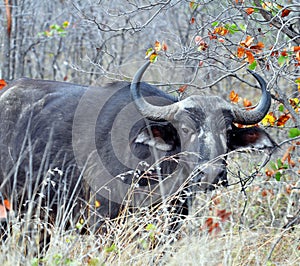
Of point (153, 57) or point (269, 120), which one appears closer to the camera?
point (153, 57)

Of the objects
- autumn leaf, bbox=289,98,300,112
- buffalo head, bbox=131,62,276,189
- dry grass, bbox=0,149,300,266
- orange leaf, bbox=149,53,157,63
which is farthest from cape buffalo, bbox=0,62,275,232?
dry grass, bbox=0,149,300,266

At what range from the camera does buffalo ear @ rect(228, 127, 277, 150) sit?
16.0ft

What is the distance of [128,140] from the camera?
4.85m

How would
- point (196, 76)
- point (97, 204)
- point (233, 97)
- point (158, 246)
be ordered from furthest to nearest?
point (196, 76) → point (233, 97) → point (97, 204) → point (158, 246)

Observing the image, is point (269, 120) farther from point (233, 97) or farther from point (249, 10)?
point (249, 10)

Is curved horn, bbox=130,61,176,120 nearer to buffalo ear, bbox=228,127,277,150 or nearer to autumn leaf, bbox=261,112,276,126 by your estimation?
buffalo ear, bbox=228,127,277,150

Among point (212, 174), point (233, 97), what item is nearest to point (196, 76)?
point (233, 97)

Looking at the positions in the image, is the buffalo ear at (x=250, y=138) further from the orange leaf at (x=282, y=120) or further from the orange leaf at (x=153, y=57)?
the orange leaf at (x=153, y=57)

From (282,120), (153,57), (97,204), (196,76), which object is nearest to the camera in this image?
(153,57)

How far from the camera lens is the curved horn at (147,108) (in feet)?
15.4

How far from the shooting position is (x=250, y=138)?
492cm

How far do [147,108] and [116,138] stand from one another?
0.36 m

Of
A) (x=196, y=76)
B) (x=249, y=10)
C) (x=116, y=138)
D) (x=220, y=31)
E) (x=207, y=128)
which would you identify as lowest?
(x=116, y=138)

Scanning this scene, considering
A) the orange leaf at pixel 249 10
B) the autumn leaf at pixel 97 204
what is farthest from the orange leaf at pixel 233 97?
the autumn leaf at pixel 97 204
